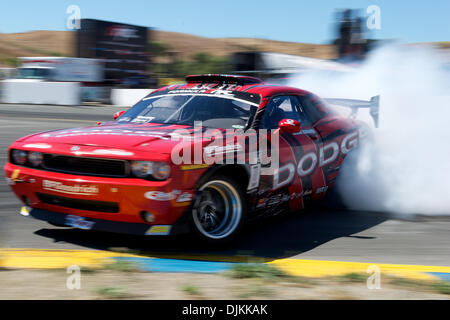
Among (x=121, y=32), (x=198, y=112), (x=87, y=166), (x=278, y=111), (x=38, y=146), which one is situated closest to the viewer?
(x=87, y=166)

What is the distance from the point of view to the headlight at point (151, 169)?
400 centimetres

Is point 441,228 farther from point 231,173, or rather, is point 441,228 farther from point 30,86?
point 30,86

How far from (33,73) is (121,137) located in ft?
75.5

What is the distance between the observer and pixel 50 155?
441cm

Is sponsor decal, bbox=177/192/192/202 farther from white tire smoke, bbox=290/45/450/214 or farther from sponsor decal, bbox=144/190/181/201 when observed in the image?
white tire smoke, bbox=290/45/450/214

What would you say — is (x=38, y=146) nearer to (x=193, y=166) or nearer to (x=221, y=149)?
(x=193, y=166)

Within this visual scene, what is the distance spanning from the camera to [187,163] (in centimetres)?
411

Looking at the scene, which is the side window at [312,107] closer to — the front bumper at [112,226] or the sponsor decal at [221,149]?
the sponsor decal at [221,149]

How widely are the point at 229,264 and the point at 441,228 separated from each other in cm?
262

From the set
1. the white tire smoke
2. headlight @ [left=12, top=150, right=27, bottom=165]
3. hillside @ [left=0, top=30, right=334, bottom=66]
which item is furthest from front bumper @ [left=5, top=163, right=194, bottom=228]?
hillside @ [left=0, top=30, right=334, bottom=66]

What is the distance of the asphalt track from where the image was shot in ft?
14.8

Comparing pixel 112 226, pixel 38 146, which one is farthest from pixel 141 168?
pixel 38 146

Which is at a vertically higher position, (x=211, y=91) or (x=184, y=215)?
(x=211, y=91)
